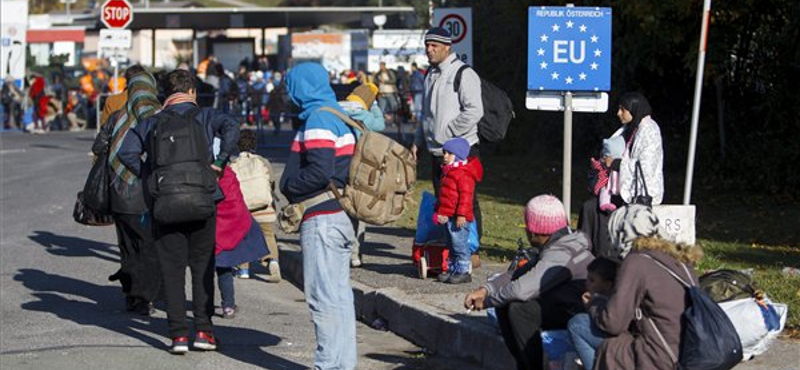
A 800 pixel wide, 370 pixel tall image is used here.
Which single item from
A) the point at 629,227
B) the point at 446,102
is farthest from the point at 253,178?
the point at 629,227

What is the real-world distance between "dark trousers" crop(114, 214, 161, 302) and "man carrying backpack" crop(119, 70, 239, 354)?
119 cm

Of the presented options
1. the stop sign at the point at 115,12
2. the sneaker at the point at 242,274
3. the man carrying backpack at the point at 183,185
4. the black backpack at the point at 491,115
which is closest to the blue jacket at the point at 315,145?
the man carrying backpack at the point at 183,185

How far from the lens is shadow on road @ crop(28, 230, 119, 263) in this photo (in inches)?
606

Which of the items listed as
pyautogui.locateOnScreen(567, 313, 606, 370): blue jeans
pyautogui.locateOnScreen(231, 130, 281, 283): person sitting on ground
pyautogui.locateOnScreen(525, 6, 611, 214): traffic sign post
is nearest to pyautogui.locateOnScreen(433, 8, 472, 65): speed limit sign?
pyautogui.locateOnScreen(231, 130, 281, 283): person sitting on ground

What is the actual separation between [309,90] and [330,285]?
111 centimetres

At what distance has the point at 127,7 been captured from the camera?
107 feet

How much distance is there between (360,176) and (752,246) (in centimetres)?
723

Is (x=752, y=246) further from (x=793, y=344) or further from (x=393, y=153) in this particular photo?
(x=393, y=153)

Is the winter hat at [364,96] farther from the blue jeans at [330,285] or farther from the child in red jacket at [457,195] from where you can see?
the blue jeans at [330,285]

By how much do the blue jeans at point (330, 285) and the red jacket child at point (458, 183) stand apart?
297 centimetres

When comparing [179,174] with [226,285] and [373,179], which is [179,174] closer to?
[373,179]

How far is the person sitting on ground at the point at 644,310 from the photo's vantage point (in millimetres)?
6590

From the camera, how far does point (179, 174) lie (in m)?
9.18

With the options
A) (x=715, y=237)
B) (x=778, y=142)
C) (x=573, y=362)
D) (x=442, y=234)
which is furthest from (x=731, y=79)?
(x=573, y=362)
